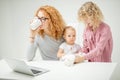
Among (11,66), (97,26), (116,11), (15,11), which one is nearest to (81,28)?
(116,11)

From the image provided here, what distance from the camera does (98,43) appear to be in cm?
249

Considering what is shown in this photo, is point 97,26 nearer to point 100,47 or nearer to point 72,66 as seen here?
point 100,47

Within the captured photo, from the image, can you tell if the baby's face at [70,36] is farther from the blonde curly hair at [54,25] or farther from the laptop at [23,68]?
the laptop at [23,68]

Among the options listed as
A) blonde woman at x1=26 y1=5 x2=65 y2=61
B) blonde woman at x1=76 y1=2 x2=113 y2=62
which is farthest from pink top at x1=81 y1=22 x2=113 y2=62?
blonde woman at x1=26 y1=5 x2=65 y2=61

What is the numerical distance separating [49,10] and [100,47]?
563mm

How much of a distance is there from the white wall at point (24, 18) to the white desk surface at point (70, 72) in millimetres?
1022

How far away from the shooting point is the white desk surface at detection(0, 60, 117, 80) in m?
1.81

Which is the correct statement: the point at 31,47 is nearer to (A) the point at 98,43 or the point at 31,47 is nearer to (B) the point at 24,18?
(A) the point at 98,43

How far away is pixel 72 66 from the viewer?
2080 mm

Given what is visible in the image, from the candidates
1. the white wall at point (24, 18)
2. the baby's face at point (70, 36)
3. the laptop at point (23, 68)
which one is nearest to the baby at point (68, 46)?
the baby's face at point (70, 36)

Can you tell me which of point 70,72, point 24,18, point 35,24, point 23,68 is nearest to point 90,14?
point 35,24

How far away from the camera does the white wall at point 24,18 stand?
3.13m

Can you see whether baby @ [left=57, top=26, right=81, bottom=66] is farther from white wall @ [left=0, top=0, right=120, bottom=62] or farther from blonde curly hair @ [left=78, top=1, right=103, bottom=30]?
white wall @ [left=0, top=0, right=120, bottom=62]

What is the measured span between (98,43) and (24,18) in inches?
50.0
